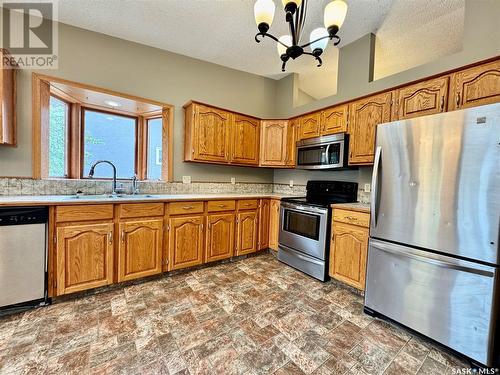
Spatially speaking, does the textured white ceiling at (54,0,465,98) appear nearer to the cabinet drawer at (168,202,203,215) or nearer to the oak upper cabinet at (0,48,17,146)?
the oak upper cabinet at (0,48,17,146)

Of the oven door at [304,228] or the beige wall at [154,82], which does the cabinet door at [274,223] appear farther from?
the beige wall at [154,82]

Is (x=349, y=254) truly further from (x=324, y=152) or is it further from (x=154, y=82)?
(x=154, y=82)

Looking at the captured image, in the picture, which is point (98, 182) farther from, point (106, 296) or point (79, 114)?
point (106, 296)

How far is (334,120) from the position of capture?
2.90 metres

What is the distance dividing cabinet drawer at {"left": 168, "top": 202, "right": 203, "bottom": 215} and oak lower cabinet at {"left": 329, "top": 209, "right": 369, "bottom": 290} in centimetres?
164

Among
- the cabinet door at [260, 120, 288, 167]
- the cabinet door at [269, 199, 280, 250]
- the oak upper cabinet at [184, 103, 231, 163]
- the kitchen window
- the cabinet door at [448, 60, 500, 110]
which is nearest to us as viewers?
the cabinet door at [448, 60, 500, 110]

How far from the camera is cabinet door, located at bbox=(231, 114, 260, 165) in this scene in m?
3.40

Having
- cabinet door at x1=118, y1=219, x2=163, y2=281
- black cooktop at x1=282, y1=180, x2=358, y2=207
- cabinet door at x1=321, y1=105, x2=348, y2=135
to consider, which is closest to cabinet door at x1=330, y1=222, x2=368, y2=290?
black cooktop at x1=282, y1=180, x2=358, y2=207

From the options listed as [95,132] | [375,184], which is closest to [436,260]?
[375,184]

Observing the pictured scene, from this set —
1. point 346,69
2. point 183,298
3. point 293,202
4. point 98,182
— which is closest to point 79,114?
point 98,182

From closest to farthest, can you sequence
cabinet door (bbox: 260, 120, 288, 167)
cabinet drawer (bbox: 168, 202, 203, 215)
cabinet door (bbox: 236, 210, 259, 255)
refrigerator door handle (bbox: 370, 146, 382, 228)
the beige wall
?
refrigerator door handle (bbox: 370, 146, 382, 228) → the beige wall → cabinet drawer (bbox: 168, 202, 203, 215) → cabinet door (bbox: 236, 210, 259, 255) → cabinet door (bbox: 260, 120, 288, 167)

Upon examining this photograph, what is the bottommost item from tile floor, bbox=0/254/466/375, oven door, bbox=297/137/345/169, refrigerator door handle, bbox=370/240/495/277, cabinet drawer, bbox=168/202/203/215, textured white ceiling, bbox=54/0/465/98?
tile floor, bbox=0/254/466/375

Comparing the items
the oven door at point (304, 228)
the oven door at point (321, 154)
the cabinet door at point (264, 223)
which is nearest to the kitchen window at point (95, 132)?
the cabinet door at point (264, 223)

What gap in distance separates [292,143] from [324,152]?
706 millimetres
